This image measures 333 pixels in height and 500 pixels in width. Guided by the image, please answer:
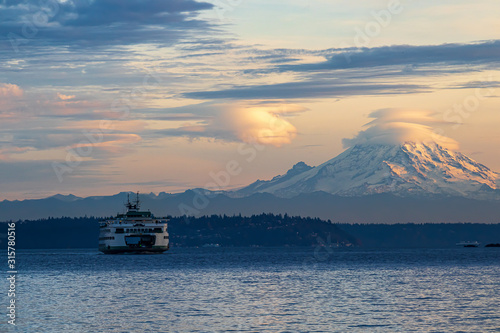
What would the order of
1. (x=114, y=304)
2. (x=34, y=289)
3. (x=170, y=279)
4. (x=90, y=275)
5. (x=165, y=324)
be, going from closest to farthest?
1. (x=165, y=324)
2. (x=114, y=304)
3. (x=34, y=289)
4. (x=170, y=279)
5. (x=90, y=275)

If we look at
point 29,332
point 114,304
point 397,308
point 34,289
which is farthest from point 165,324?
point 34,289

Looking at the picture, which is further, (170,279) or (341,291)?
(170,279)

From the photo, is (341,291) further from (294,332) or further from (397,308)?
(294,332)

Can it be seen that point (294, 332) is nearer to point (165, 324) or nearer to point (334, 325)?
point (334, 325)

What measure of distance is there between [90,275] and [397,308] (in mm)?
74912

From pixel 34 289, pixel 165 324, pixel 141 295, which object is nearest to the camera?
pixel 165 324

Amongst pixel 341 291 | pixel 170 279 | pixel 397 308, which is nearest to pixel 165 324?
pixel 397 308

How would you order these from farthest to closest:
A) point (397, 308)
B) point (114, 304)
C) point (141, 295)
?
point (141, 295), point (114, 304), point (397, 308)

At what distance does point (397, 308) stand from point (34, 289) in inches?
2023

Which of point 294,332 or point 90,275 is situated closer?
point 294,332

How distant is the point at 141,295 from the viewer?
91.6 m

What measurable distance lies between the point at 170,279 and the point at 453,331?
6813 cm

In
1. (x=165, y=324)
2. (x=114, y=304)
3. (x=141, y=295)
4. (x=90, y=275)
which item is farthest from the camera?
(x=90, y=275)

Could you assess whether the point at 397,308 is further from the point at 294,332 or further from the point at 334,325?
the point at 294,332
